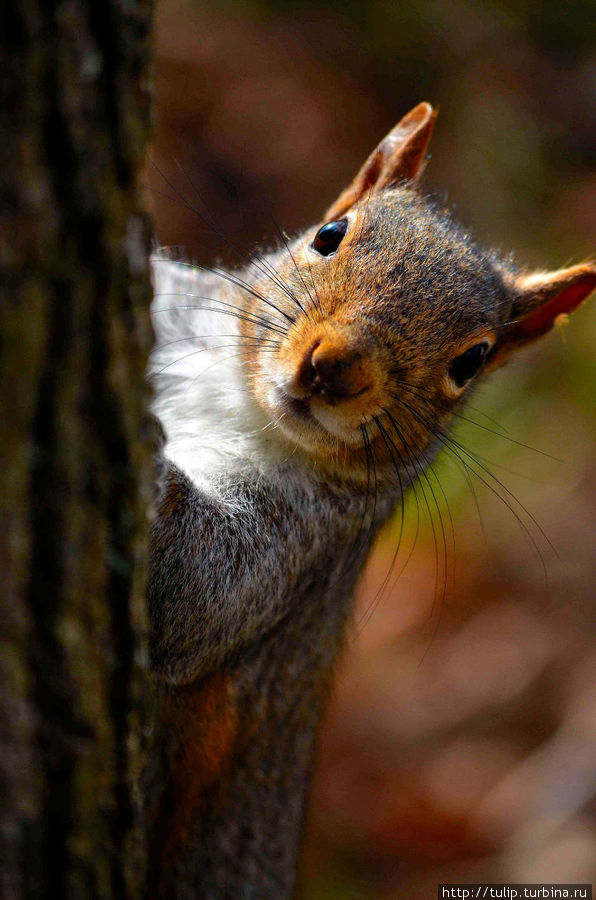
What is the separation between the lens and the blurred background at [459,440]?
3.34m

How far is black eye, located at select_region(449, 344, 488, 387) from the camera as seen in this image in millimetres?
1990

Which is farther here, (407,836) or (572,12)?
(572,12)

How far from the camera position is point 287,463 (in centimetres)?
201

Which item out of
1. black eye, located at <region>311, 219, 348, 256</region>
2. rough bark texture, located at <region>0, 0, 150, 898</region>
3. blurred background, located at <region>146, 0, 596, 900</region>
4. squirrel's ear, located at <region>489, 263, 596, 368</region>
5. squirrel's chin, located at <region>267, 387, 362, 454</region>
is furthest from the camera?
blurred background, located at <region>146, 0, 596, 900</region>

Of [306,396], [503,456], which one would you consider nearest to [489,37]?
[503,456]

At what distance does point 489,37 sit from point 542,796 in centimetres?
392

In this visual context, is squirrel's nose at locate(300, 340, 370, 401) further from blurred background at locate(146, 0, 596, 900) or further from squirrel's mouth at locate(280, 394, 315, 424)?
blurred background at locate(146, 0, 596, 900)

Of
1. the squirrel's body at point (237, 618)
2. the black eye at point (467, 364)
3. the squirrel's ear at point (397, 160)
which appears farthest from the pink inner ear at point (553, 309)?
the squirrel's body at point (237, 618)

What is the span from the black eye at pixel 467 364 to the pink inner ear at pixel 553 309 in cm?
23

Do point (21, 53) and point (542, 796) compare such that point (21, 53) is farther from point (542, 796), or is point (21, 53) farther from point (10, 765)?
point (542, 796)

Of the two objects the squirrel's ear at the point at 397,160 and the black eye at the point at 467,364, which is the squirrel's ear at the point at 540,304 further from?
the squirrel's ear at the point at 397,160

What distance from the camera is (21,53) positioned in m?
0.75

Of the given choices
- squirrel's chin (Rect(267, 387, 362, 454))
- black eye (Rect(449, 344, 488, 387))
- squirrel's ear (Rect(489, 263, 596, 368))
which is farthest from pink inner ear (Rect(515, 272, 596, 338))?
squirrel's chin (Rect(267, 387, 362, 454))

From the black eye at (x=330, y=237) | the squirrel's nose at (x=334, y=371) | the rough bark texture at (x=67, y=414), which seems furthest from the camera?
the black eye at (x=330, y=237)
